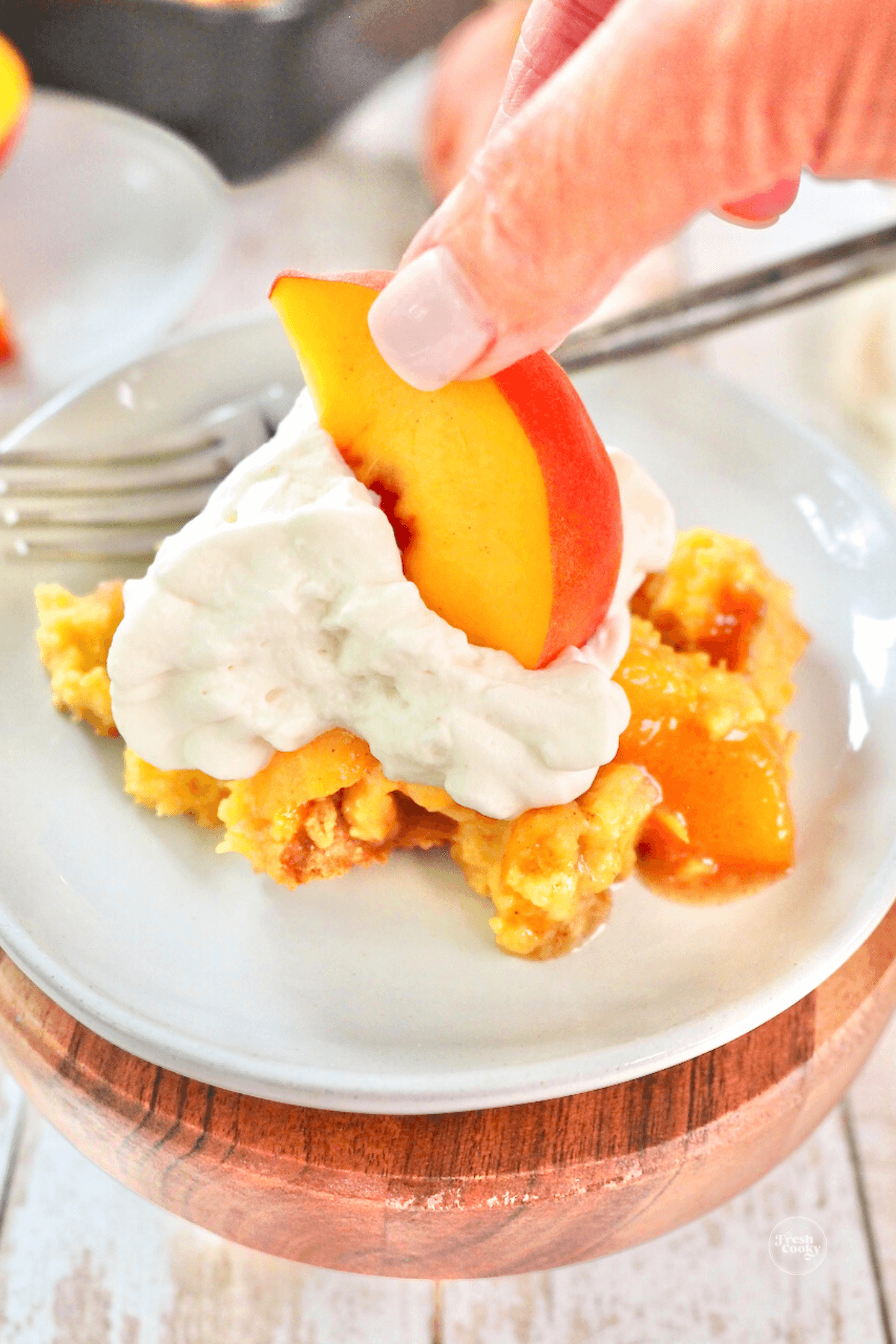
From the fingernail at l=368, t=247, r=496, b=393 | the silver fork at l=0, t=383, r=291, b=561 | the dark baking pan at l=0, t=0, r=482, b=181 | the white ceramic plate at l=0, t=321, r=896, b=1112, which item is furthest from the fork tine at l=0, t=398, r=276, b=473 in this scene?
the dark baking pan at l=0, t=0, r=482, b=181

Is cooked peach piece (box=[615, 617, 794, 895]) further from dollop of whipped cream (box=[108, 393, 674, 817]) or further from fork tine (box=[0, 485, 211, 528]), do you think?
fork tine (box=[0, 485, 211, 528])

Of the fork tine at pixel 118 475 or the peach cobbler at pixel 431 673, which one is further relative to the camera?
the fork tine at pixel 118 475

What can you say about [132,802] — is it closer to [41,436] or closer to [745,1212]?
[41,436]

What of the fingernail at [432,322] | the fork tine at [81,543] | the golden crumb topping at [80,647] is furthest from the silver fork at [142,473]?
the fingernail at [432,322]

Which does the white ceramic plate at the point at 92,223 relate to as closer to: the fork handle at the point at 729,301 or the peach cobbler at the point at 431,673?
the fork handle at the point at 729,301

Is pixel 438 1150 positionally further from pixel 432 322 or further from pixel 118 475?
pixel 118 475

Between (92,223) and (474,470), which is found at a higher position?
(474,470)

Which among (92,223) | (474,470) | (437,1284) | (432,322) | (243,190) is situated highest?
(432,322)

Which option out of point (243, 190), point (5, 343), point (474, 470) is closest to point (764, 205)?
point (474, 470)
